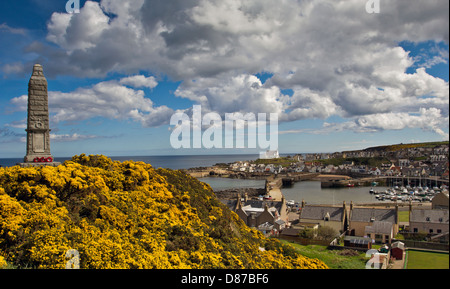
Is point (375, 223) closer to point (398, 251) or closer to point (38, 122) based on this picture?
point (398, 251)

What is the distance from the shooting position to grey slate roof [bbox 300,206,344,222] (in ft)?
105

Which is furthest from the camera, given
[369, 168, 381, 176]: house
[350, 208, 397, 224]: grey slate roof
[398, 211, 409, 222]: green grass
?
[369, 168, 381, 176]: house

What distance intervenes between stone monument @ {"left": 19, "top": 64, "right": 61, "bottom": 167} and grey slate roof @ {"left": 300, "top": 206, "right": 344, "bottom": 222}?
25.8 m

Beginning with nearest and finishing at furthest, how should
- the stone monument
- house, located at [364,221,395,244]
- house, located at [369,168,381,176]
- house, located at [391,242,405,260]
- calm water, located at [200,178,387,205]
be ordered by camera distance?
the stone monument < house, located at [391,242,405,260] < house, located at [364,221,395,244] < calm water, located at [200,178,387,205] < house, located at [369,168,381,176]

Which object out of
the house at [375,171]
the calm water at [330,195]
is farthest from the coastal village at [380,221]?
the house at [375,171]

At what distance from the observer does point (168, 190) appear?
12555 millimetres

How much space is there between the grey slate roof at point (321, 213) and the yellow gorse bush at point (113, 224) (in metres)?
21.0

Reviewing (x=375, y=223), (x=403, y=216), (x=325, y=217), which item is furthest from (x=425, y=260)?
(x=403, y=216)

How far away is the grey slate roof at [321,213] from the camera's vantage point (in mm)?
31998

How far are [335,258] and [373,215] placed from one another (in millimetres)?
11557

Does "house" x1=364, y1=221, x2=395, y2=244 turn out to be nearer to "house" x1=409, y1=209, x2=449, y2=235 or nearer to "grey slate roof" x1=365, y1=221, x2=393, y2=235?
"grey slate roof" x1=365, y1=221, x2=393, y2=235

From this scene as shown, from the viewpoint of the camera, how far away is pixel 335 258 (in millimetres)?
21453

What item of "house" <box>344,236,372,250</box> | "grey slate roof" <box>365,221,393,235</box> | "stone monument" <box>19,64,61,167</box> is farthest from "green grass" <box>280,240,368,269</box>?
"stone monument" <box>19,64,61,167</box>
